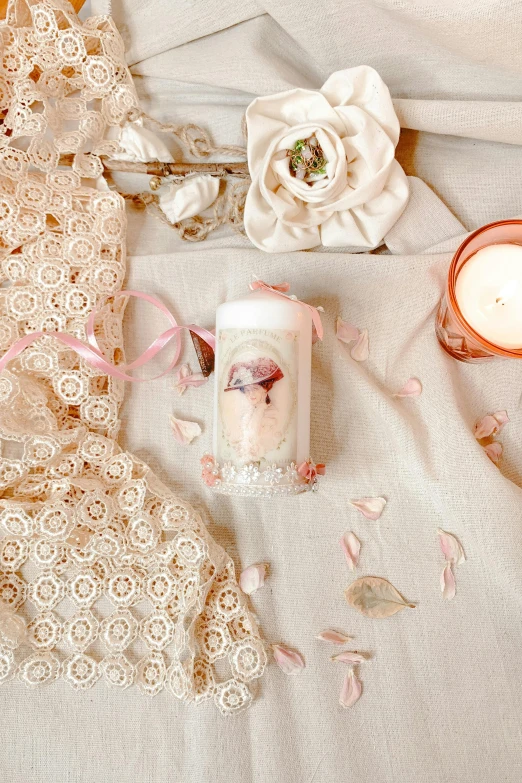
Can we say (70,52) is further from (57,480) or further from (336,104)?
(57,480)

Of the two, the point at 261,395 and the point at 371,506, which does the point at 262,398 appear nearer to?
the point at 261,395

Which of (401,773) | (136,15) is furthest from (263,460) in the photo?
(136,15)

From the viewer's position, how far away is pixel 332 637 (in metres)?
0.89

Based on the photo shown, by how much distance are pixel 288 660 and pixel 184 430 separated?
0.38 m

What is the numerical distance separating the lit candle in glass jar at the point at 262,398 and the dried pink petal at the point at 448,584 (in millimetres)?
283

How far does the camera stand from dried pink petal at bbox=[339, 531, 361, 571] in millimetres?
Result: 917

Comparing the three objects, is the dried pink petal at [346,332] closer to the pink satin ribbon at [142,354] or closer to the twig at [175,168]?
the pink satin ribbon at [142,354]

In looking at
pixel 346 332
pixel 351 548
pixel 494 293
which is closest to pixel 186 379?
pixel 346 332

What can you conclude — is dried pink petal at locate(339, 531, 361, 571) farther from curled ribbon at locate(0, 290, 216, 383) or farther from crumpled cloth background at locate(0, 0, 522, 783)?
curled ribbon at locate(0, 290, 216, 383)

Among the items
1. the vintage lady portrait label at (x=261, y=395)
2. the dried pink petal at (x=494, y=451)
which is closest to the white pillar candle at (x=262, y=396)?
the vintage lady portrait label at (x=261, y=395)

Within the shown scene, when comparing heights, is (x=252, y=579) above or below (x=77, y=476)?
below

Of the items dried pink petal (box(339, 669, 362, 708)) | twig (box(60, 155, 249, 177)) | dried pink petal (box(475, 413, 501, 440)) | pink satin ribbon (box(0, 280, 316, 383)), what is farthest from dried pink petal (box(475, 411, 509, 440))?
twig (box(60, 155, 249, 177))

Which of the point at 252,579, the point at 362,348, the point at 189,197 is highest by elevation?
the point at 189,197

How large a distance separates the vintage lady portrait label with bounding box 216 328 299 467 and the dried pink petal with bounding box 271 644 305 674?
12.1 inches
